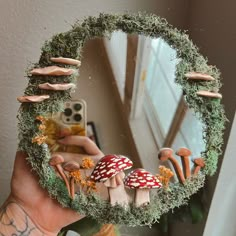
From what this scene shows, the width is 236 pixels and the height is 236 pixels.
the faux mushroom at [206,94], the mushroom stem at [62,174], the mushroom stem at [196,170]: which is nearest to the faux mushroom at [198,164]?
the mushroom stem at [196,170]

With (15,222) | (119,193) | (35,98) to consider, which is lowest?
(15,222)

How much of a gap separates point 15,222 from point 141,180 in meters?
0.23

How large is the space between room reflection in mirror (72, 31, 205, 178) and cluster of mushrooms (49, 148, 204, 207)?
0.07 feet

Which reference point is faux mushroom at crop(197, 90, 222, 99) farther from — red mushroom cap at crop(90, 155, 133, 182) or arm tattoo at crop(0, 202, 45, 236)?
arm tattoo at crop(0, 202, 45, 236)

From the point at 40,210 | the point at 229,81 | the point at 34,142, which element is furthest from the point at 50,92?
the point at 229,81

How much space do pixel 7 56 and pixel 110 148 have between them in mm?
316

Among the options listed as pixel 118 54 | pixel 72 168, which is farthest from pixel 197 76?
pixel 72 168

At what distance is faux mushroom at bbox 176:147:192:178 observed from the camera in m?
0.68

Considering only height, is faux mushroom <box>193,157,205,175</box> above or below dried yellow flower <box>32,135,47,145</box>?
above

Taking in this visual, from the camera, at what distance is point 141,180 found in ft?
2.14

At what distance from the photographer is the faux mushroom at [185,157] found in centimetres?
68

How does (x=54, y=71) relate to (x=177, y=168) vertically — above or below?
above

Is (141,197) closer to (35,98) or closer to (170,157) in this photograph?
(170,157)

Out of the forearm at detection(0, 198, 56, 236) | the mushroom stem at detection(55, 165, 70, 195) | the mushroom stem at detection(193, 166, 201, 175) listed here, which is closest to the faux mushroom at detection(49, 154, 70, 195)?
the mushroom stem at detection(55, 165, 70, 195)
